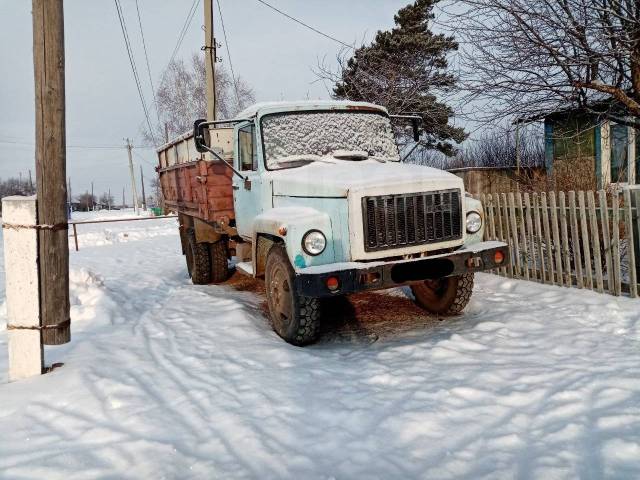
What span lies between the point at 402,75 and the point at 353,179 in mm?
10856

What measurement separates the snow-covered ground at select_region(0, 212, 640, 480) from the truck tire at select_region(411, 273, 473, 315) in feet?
0.68

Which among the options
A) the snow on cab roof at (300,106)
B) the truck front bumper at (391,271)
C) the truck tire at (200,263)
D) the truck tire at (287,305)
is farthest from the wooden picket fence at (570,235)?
the truck tire at (200,263)

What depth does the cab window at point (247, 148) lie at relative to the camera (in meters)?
5.39

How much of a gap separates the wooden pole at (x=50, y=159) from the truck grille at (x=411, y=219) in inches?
94.5

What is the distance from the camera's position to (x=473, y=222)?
473 cm

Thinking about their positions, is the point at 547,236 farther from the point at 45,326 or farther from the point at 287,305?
the point at 45,326

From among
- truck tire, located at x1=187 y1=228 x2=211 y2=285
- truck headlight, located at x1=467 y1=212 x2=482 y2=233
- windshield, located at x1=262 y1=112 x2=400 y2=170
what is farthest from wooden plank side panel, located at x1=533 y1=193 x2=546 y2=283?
truck tire, located at x1=187 y1=228 x2=211 y2=285

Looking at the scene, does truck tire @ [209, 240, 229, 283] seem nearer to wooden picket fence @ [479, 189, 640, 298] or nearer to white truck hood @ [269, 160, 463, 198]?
white truck hood @ [269, 160, 463, 198]

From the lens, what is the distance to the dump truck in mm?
4094

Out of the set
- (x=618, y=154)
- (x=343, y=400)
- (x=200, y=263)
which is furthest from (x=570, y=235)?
(x=618, y=154)

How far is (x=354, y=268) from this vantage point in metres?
3.94

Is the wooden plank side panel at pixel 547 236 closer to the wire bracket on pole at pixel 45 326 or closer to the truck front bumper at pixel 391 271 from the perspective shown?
the truck front bumper at pixel 391 271

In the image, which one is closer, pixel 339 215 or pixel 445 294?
pixel 339 215

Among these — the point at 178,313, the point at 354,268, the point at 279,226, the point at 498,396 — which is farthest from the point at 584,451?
the point at 178,313
